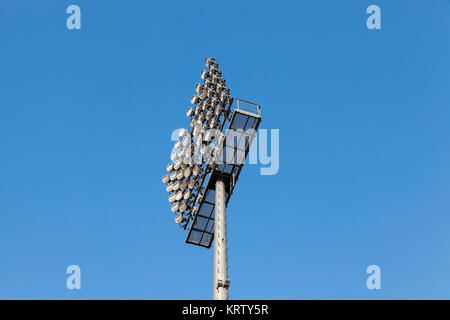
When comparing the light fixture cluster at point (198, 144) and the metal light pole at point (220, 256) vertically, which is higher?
the light fixture cluster at point (198, 144)

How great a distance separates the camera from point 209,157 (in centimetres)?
2672

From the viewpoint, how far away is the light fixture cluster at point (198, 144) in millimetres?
27078

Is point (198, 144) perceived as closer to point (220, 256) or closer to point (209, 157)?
point (209, 157)

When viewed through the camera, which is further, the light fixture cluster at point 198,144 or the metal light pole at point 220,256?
the light fixture cluster at point 198,144

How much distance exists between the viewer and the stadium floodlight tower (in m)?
25.7

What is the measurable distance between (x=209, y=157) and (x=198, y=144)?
108 centimetres

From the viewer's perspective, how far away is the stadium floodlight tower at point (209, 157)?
2569 centimetres

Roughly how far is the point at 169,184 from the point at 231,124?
5425mm

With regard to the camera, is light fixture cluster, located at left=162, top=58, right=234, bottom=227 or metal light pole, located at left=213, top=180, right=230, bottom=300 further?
light fixture cluster, located at left=162, top=58, right=234, bottom=227

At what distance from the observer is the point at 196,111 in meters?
28.3

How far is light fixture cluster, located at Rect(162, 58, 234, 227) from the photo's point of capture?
2708cm

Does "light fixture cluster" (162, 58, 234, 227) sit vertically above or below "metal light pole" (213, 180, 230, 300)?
above
